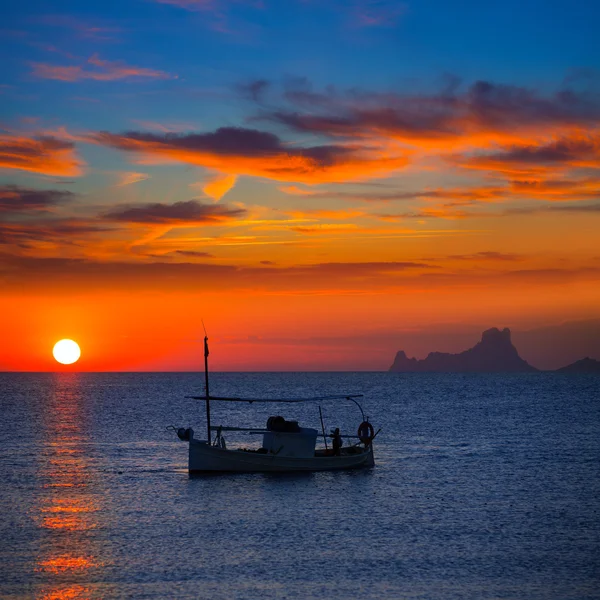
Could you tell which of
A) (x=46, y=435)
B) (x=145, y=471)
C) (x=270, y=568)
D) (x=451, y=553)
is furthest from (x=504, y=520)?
(x=46, y=435)

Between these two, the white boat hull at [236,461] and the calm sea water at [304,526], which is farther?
the white boat hull at [236,461]

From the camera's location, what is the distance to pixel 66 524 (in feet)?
144

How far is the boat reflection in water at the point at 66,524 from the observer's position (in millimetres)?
32594

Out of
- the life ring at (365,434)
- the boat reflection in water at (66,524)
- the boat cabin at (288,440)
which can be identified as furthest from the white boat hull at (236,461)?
the boat reflection in water at (66,524)

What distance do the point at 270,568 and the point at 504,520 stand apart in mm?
16196

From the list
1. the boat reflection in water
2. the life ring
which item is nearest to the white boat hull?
the life ring

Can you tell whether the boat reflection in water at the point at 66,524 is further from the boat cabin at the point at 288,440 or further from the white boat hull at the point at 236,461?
the boat cabin at the point at 288,440

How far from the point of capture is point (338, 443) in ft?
213

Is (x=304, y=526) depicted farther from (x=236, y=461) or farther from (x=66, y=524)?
(x=236, y=461)

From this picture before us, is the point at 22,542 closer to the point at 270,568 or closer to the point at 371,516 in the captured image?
the point at 270,568

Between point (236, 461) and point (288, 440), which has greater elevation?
point (288, 440)

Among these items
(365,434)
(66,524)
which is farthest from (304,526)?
(365,434)

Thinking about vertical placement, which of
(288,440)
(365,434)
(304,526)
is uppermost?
(288,440)

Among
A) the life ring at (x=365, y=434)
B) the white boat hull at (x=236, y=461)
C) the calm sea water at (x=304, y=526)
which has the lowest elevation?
the calm sea water at (x=304, y=526)
